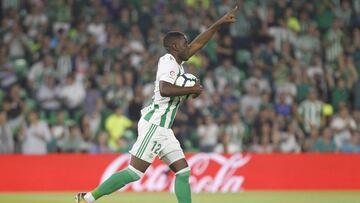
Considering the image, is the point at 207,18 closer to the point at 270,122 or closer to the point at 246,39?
the point at 246,39

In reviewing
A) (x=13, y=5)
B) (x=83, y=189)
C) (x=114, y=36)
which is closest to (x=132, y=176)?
(x=83, y=189)

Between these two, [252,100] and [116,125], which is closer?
[116,125]

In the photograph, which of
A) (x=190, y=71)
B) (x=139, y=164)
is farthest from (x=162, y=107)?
(x=190, y=71)

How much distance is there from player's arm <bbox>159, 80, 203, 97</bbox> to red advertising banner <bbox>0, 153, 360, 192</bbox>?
321 inches

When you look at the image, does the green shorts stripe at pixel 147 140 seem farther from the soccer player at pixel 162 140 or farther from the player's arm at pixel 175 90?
the player's arm at pixel 175 90

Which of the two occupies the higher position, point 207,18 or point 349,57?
point 207,18

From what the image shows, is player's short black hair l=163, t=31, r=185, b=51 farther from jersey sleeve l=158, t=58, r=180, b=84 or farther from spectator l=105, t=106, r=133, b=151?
spectator l=105, t=106, r=133, b=151

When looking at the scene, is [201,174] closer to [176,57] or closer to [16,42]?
[16,42]

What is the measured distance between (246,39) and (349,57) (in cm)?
270

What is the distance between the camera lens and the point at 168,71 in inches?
A: 410

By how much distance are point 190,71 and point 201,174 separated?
2949 millimetres

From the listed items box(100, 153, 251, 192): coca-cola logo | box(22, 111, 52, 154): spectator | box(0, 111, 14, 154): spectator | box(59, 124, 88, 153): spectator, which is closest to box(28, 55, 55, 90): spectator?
box(22, 111, 52, 154): spectator

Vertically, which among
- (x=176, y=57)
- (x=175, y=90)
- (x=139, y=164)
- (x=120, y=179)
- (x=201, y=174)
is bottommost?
(x=201, y=174)

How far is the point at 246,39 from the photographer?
74.7 ft
